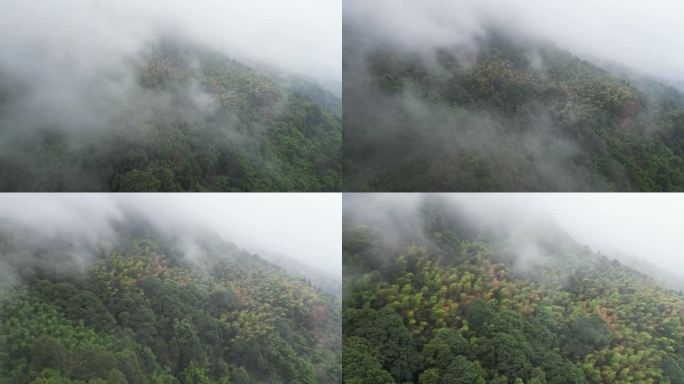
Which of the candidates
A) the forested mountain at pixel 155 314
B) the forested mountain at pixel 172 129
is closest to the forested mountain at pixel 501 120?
the forested mountain at pixel 172 129

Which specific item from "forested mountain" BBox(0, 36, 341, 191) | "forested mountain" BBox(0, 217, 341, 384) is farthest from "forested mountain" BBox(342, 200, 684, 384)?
"forested mountain" BBox(0, 36, 341, 191)

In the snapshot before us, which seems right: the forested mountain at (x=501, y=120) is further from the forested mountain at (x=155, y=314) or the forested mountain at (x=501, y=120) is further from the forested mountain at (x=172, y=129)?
the forested mountain at (x=155, y=314)

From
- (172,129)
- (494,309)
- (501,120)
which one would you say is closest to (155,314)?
(172,129)

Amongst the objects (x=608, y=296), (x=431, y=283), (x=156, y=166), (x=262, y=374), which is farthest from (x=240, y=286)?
(x=608, y=296)

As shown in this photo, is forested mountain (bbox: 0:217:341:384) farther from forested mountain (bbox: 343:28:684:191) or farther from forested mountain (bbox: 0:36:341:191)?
forested mountain (bbox: 343:28:684:191)

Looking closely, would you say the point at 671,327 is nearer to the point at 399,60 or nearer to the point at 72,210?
the point at 399,60
